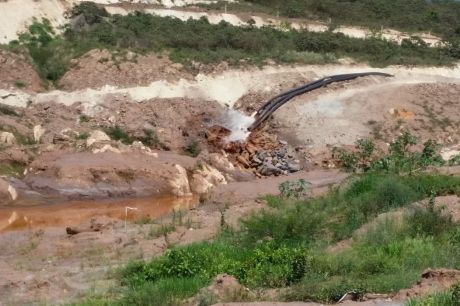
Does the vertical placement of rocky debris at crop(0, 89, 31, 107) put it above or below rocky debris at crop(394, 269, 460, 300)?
below

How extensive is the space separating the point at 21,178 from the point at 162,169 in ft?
17.1

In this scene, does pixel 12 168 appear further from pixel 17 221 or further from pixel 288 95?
pixel 288 95

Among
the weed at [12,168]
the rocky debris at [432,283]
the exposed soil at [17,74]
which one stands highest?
the rocky debris at [432,283]

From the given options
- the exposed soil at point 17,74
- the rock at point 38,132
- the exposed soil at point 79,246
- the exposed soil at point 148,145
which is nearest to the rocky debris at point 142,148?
the exposed soil at point 148,145

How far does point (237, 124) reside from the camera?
3266cm

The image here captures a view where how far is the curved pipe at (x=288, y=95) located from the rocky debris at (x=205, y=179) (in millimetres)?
5319

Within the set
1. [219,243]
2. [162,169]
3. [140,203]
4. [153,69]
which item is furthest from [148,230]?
[153,69]

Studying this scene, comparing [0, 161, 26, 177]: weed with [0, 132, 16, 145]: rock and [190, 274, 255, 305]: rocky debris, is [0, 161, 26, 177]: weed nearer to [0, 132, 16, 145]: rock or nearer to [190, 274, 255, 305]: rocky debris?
[0, 132, 16, 145]: rock

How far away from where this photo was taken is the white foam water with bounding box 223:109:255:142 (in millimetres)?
31609

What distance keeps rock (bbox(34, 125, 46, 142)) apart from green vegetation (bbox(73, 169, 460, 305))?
1403 cm

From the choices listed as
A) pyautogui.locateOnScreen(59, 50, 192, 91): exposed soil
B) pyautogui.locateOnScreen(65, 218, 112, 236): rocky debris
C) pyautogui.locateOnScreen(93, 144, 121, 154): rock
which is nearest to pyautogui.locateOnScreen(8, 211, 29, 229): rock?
pyautogui.locateOnScreen(65, 218, 112, 236): rocky debris

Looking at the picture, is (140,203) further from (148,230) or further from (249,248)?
(249,248)

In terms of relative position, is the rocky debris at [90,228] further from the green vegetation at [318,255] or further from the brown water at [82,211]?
the green vegetation at [318,255]

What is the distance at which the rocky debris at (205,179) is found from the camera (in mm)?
26359
